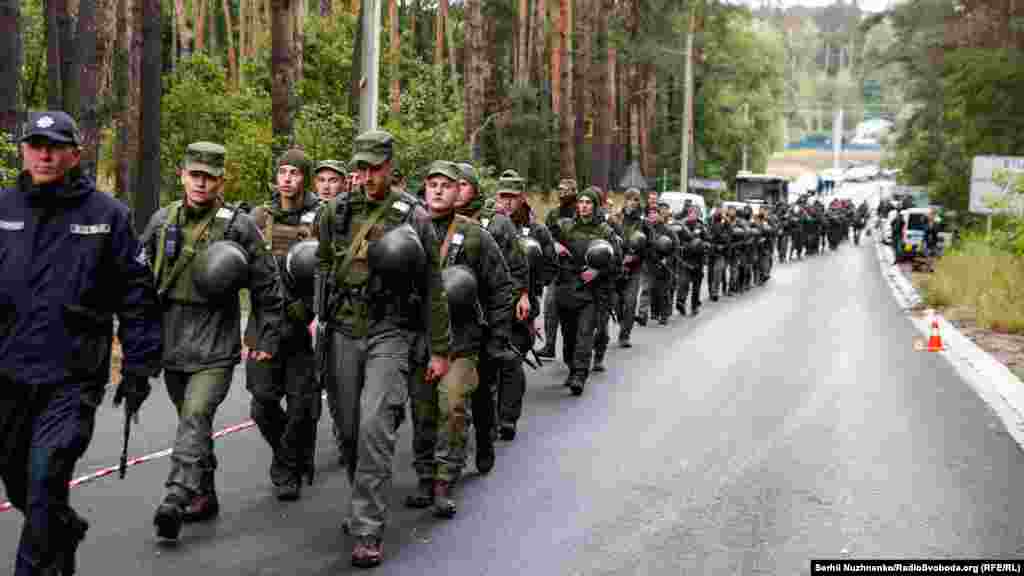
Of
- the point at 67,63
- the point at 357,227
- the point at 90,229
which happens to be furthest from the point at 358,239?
the point at 67,63

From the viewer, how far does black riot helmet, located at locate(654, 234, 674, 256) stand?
18.9 m

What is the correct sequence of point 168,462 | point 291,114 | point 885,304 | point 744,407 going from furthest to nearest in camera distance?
point 885,304
point 291,114
point 744,407
point 168,462

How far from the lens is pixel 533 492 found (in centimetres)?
802

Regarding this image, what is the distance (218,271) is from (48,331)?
1426mm

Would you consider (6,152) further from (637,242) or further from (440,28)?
(440,28)

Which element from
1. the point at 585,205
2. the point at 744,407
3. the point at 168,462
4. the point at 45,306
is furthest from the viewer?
the point at 585,205

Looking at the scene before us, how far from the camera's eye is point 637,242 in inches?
631

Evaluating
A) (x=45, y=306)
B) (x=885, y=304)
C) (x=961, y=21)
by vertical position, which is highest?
(x=961, y=21)

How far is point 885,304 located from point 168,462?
20.4m

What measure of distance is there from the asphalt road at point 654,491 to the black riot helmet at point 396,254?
1371 millimetres

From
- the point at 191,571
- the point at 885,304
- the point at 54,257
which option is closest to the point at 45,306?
the point at 54,257

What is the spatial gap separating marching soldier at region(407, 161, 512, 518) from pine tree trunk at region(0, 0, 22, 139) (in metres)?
7.73

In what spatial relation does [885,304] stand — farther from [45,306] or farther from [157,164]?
[45,306]

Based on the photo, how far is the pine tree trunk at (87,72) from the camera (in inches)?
754
